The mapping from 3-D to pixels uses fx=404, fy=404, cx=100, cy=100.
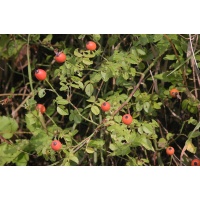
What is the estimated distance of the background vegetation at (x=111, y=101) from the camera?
140 cm

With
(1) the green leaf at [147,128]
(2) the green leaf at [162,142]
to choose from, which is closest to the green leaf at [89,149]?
(1) the green leaf at [147,128]

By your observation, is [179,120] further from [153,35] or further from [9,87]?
[9,87]

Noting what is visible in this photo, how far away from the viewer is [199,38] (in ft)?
5.05

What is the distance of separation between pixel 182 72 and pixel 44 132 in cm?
56

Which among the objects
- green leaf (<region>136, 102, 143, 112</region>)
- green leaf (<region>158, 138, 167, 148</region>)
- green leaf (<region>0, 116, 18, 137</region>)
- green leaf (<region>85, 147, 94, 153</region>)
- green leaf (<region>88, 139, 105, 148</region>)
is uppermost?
green leaf (<region>136, 102, 143, 112</region>)

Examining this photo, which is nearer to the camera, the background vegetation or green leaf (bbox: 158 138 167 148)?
the background vegetation

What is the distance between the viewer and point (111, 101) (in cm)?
143

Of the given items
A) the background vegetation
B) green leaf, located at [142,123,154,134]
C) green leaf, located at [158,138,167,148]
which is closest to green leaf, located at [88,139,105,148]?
the background vegetation

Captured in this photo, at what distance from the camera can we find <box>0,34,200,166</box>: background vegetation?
1.40m

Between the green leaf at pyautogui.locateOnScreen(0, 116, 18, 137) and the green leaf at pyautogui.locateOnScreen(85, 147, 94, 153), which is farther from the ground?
the green leaf at pyautogui.locateOnScreen(0, 116, 18, 137)

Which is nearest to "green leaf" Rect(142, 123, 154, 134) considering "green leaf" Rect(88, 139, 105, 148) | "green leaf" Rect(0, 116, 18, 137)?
"green leaf" Rect(88, 139, 105, 148)

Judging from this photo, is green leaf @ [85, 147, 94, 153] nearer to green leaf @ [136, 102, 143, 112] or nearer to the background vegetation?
the background vegetation
